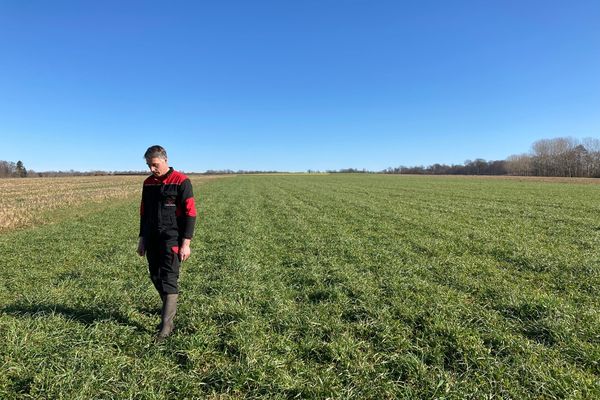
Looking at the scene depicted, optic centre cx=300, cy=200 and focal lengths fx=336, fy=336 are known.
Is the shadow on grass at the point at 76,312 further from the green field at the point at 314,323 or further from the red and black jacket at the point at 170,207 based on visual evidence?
the red and black jacket at the point at 170,207

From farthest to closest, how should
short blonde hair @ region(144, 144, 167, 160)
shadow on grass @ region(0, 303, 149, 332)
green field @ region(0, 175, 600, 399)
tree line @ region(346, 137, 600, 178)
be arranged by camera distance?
tree line @ region(346, 137, 600, 178) → shadow on grass @ region(0, 303, 149, 332) → short blonde hair @ region(144, 144, 167, 160) → green field @ region(0, 175, 600, 399)

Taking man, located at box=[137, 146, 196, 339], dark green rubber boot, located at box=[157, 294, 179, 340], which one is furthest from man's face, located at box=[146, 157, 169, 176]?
dark green rubber boot, located at box=[157, 294, 179, 340]

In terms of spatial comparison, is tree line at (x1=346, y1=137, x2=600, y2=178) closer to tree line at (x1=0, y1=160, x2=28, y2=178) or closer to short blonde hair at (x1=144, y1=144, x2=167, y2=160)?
short blonde hair at (x1=144, y1=144, x2=167, y2=160)

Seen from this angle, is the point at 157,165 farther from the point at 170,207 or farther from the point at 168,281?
the point at 168,281

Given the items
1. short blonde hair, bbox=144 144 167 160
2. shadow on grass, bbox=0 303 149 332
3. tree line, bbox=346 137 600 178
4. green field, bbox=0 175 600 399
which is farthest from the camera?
tree line, bbox=346 137 600 178

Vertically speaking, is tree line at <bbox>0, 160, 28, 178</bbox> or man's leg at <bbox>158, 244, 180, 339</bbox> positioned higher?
tree line at <bbox>0, 160, 28, 178</bbox>

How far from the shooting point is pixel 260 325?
5.22 m

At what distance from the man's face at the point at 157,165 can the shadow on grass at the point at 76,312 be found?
2.43 m

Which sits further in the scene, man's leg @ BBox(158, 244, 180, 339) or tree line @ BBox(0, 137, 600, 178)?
tree line @ BBox(0, 137, 600, 178)

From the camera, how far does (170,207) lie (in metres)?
4.83

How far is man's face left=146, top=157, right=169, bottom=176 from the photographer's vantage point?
4691 millimetres

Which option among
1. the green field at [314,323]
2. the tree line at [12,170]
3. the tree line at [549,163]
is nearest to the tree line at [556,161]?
the tree line at [549,163]

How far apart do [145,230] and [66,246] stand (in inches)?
322

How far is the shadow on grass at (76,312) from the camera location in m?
5.36
